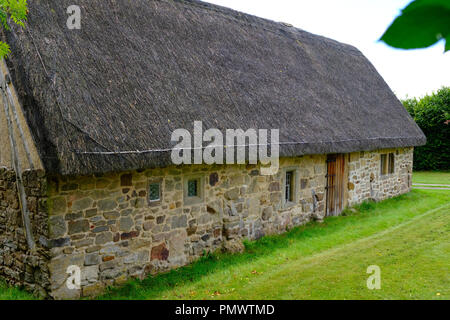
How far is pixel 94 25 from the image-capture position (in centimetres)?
735

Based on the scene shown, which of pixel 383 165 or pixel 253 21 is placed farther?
pixel 383 165

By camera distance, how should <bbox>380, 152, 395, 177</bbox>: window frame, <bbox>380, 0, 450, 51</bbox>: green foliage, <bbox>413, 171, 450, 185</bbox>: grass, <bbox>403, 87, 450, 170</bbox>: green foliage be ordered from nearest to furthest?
→ 1. <bbox>380, 0, 450, 51</bbox>: green foliage
2. <bbox>380, 152, 395, 177</bbox>: window frame
3. <bbox>413, 171, 450, 185</bbox>: grass
4. <bbox>403, 87, 450, 170</bbox>: green foliage

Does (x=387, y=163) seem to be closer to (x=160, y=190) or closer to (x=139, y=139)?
(x=160, y=190)

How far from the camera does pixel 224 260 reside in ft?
25.6

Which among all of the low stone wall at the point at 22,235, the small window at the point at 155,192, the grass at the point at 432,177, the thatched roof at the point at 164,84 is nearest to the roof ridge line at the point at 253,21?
the thatched roof at the point at 164,84

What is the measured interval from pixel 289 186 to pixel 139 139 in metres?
5.03

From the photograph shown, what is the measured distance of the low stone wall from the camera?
5816mm

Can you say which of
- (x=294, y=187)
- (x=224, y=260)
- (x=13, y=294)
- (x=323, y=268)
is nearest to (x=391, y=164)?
(x=294, y=187)

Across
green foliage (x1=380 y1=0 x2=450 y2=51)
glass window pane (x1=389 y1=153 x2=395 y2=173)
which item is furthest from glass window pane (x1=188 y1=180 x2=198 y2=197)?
glass window pane (x1=389 y1=153 x2=395 y2=173)

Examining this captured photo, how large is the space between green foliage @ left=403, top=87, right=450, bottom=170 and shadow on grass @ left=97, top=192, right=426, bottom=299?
41.0ft

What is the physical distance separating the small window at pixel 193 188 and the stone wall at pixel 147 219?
168 millimetres

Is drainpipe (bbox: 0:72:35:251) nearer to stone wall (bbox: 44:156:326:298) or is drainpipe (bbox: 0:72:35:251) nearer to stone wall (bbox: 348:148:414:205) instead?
stone wall (bbox: 44:156:326:298)

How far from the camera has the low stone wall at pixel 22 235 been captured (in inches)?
229

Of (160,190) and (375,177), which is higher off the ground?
(160,190)
